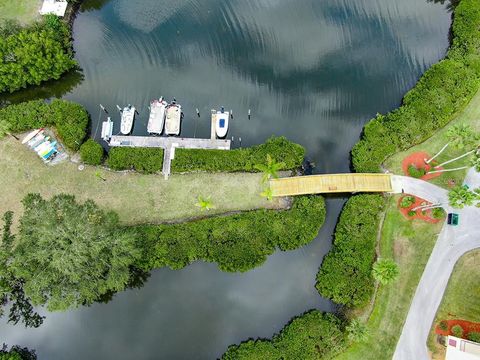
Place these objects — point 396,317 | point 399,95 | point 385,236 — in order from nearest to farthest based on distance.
A: point 396,317 → point 385,236 → point 399,95

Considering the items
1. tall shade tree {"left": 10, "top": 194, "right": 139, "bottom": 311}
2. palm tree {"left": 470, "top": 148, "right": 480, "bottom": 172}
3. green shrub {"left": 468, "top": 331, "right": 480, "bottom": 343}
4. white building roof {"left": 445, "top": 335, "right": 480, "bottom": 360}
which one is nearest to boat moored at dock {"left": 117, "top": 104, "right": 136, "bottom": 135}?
tall shade tree {"left": 10, "top": 194, "right": 139, "bottom": 311}

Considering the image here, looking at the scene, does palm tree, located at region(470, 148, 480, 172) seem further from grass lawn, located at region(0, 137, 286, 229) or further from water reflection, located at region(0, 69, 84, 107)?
water reflection, located at region(0, 69, 84, 107)

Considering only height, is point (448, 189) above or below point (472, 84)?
below

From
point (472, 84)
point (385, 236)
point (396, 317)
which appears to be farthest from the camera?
point (472, 84)

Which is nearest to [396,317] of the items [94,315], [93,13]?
[94,315]

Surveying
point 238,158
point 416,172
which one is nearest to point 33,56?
point 238,158

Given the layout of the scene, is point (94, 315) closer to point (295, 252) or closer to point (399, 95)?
point (295, 252)
